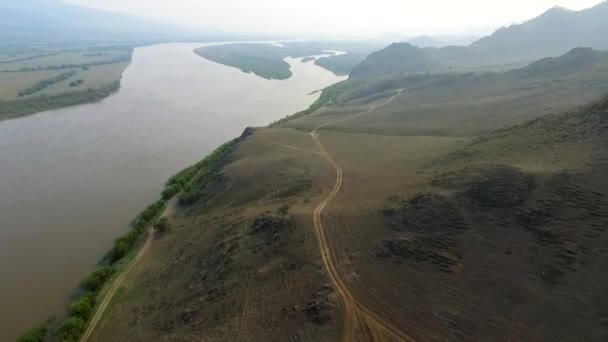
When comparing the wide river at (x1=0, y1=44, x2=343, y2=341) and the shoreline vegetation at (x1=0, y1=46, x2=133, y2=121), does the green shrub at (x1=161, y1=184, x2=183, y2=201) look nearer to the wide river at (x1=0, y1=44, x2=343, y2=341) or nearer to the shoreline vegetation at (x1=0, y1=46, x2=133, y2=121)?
the wide river at (x1=0, y1=44, x2=343, y2=341)

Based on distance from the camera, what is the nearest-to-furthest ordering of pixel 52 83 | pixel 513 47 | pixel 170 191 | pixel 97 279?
pixel 97 279
pixel 170 191
pixel 52 83
pixel 513 47

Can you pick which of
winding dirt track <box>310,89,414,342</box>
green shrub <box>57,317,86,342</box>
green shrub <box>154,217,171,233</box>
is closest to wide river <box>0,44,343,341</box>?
green shrub <box>57,317,86,342</box>

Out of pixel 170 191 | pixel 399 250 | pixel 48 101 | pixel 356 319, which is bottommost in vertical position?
pixel 48 101

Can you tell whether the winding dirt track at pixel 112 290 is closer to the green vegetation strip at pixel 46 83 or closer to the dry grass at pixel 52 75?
the dry grass at pixel 52 75

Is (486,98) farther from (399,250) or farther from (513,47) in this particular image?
(513,47)

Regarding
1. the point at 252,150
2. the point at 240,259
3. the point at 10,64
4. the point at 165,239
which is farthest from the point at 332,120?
the point at 10,64

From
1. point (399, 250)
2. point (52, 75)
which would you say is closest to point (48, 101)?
point (52, 75)

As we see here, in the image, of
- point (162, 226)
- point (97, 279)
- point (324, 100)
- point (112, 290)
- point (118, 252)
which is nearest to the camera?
point (112, 290)
